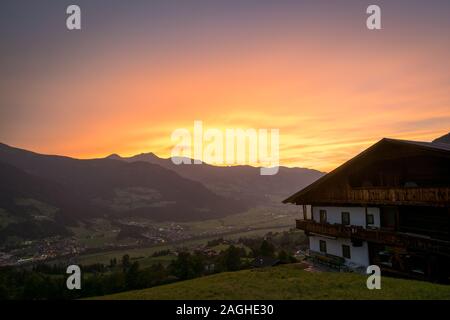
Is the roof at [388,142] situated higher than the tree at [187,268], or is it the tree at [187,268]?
the roof at [388,142]

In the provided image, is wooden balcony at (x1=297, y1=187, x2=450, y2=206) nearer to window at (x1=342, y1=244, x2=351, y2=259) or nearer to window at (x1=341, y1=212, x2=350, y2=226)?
window at (x1=341, y1=212, x2=350, y2=226)

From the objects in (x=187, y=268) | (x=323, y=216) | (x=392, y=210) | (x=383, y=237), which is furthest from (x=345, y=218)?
(x=187, y=268)

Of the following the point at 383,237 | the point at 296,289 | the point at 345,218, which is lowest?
the point at 296,289

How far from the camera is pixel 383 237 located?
28375mm

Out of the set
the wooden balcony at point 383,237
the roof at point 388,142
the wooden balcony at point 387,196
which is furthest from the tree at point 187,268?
the wooden balcony at point 387,196

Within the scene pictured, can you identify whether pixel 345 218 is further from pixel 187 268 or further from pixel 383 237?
pixel 187 268

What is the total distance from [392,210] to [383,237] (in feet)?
9.70

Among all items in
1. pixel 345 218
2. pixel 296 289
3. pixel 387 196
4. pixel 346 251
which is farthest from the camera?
pixel 345 218

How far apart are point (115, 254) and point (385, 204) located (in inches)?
5692

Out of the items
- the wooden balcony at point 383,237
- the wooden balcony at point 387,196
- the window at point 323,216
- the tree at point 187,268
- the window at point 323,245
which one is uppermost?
the wooden balcony at point 387,196

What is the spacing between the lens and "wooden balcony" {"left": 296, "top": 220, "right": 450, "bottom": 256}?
2403 centimetres

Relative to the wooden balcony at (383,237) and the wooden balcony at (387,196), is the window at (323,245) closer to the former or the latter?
the wooden balcony at (383,237)

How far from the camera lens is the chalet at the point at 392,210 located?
25.2 meters
